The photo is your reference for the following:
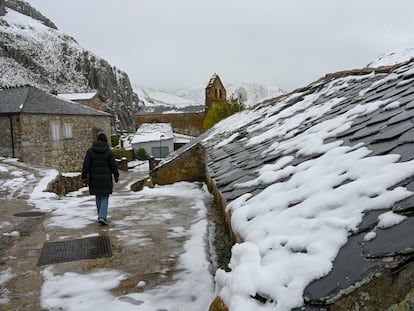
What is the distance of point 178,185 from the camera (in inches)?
341

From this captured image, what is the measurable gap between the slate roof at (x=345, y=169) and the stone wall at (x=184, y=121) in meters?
40.6

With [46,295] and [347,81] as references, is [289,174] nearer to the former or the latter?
[46,295]

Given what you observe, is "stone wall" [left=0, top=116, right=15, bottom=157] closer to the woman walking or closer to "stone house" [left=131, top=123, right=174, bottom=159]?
"stone house" [left=131, top=123, right=174, bottom=159]

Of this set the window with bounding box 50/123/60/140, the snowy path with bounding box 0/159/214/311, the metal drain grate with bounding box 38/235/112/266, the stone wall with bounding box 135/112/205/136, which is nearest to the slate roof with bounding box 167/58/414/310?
the snowy path with bounding box 0/159/214/311

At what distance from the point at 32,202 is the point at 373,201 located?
7811 mm

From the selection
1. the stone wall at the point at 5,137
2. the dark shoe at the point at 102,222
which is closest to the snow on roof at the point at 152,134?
the stone wall at the point at 5,137

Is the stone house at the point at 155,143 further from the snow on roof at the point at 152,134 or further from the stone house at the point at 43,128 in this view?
the stone house at the point at 43,128

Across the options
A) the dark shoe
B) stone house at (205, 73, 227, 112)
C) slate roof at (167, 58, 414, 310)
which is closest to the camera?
slate roof at (167, 58, 414, 310)

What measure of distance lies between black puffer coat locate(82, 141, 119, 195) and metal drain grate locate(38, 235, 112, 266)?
3.73 feet

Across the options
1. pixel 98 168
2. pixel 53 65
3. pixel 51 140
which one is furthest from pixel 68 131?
pixel 53 65

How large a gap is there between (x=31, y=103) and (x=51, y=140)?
2295 millimetres

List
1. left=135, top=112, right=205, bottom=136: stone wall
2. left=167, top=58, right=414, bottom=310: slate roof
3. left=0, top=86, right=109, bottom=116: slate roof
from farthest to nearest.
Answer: left=135, top=112, right=205, bottom=136: stone wall
left=0, top=86, right=109, bottom=116: slate roof
left=167, top=58, right=414, bottom=310: slate roof

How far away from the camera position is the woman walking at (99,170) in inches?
218

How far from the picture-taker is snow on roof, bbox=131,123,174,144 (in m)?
35.1
